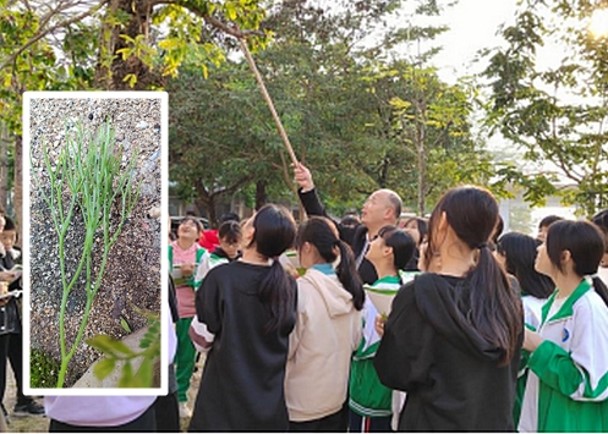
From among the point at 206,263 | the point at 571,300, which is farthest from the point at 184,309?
the point at 571,300

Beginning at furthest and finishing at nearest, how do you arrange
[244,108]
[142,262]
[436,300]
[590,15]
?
[244,108] → [590,15] → [436,300] → [142,262]

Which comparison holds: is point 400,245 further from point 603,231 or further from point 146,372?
point 146,372

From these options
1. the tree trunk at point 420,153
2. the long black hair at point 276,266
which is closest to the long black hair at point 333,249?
the long black hair at point 276,266

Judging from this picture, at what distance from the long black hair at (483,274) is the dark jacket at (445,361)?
28mm

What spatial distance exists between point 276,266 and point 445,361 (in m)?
0.86

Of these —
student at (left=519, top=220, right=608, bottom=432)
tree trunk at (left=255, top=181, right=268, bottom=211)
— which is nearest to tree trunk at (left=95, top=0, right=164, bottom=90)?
student at (left=519, top=220, right=608, bottom=432)

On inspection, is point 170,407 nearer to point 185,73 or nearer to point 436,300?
point 436,300

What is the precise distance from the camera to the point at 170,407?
310 cm

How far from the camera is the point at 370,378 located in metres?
2.83

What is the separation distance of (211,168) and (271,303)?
12.4 m

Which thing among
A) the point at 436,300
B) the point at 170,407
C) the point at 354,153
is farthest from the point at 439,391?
the point at 354,153

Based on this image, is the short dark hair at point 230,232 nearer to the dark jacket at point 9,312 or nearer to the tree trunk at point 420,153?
the dark jacket at point 9,312

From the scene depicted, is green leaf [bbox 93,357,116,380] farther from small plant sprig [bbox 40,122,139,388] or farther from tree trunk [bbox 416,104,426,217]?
tree trunk [bbox 416,104,426,217]

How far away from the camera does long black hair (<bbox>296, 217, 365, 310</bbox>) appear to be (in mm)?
2729
